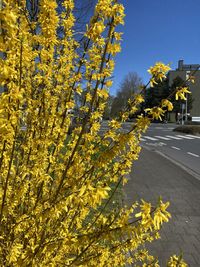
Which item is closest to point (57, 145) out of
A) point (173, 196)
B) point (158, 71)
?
point (158, 71)

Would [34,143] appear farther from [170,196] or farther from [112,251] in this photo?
[170,196]

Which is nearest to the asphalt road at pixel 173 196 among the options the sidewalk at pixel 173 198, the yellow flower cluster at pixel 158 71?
the sidewalk at pixel 173 198

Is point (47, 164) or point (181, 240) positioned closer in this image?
point (47, 164)

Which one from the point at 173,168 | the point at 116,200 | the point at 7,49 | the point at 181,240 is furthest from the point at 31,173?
the point at 173,168

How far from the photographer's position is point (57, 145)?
272cm

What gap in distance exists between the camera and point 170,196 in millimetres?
8289

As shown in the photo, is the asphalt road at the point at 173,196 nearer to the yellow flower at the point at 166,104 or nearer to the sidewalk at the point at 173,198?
the sidewalk at the point at 173,198

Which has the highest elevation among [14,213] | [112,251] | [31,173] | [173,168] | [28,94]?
[28,94]

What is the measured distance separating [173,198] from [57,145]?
5.84m

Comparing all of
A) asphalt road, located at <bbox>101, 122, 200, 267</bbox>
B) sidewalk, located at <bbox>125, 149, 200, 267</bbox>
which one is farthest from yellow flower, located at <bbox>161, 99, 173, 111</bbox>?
sidewalk, located at <bbox>125, 149, 200, 267</bbox>

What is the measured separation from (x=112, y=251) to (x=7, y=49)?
65.0 inches

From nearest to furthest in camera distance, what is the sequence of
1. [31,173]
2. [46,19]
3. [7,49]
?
[7,49] < [46,19] < [31,173]

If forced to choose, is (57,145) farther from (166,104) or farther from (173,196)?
(173,196)

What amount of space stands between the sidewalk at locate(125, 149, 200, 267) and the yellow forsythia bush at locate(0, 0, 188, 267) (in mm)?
2359
